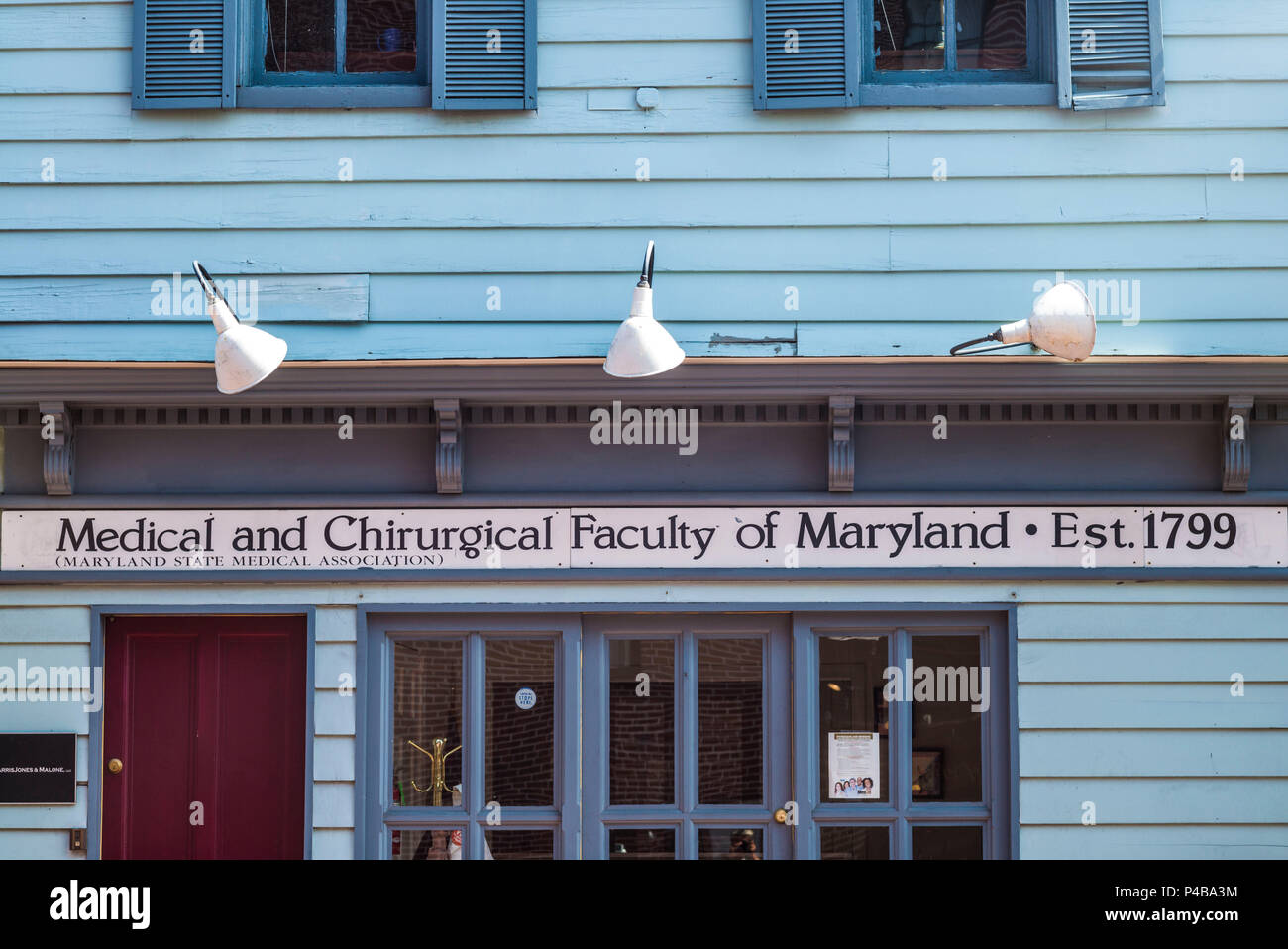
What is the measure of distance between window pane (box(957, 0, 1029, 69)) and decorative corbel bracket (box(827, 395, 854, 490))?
199 cm

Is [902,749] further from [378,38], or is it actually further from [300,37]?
[300,37]

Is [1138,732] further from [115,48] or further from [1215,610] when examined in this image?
[115,48]

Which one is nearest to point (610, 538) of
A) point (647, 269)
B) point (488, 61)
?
point (647, 269)

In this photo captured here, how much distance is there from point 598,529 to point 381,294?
1.64 metres

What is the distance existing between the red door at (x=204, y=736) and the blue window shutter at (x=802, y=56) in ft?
12.1

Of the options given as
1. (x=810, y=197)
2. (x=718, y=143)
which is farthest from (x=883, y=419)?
(x=718, y=143)

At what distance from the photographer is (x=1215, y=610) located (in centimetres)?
686

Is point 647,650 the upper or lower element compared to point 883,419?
lower

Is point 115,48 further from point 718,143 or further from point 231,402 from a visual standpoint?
point 718,143

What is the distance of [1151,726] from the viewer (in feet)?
22.4

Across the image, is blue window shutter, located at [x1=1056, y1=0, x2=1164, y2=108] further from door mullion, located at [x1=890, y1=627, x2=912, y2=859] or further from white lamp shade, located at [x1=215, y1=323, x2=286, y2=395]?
white lamp shade, located at [x1=215, y1=323, x2=286, y2=395]

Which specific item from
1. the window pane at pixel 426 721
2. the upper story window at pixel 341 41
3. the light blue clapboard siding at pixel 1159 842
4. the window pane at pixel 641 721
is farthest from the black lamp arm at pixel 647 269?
the light blue clapboard siding at pixel 1159 842

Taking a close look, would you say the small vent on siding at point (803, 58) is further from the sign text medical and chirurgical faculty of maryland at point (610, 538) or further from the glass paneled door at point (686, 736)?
the glass paneled door at point (686, 736)

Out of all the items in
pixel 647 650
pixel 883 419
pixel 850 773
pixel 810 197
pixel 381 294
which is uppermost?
pixel 810 197
